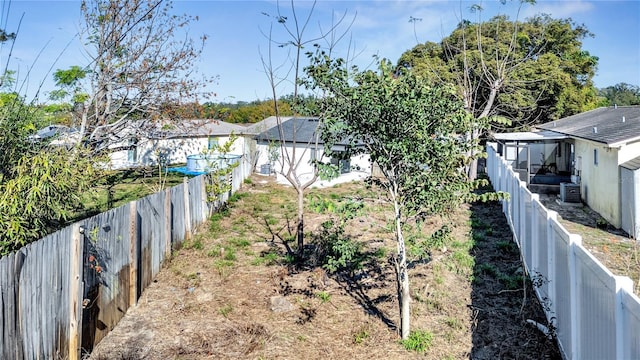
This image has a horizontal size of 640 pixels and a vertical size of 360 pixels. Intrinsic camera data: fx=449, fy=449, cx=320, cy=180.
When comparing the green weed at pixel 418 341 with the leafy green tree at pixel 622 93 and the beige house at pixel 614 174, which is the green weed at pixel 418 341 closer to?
the beige house at pixel 614 174

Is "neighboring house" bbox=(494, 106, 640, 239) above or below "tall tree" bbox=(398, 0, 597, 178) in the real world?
below

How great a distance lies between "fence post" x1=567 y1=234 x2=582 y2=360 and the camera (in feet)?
13.2

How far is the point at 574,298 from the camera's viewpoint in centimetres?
409

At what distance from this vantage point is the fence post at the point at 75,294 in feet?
14.9

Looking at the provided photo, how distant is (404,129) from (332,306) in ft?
9.44

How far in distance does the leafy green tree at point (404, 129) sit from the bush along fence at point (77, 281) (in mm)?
2962

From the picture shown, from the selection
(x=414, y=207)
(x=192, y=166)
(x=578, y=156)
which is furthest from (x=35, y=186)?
(x=192, y=166)

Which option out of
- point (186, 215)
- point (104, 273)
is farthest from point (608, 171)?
point (104, 273)

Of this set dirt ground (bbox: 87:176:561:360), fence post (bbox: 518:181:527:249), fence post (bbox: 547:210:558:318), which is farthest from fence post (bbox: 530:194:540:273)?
fence post (bbox: 518:181:527:249)

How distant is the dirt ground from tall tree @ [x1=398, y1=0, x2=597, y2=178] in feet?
39.0

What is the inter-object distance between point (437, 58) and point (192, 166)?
584 inches

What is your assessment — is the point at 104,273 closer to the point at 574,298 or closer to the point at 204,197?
the point at 574,298

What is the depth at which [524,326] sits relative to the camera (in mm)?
5445

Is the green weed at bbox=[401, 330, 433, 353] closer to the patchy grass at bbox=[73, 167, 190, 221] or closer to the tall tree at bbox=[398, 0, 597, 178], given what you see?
the patchy grass at bbox=[73, 167, 190, 221]
